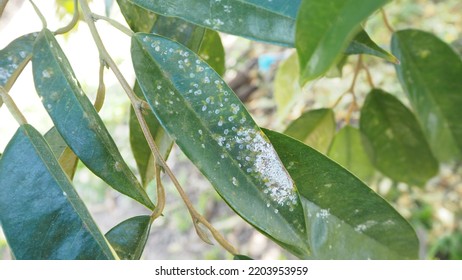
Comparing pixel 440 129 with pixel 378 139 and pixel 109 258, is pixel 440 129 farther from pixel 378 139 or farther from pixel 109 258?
pixel 109 258

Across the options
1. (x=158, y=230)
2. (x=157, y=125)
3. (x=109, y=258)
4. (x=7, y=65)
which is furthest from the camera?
(x=158, y=230)

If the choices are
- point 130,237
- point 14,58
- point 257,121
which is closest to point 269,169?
point 130,237

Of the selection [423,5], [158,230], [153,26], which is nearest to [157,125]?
[153,26]

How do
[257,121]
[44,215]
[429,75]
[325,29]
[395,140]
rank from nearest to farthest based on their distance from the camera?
[325,29] → [44,215] → [429,75] → [395,140] → [257,121]

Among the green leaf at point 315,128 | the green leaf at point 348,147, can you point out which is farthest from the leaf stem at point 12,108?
the green leaf at point 348,147

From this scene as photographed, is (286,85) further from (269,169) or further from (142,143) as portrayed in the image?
(269,169)

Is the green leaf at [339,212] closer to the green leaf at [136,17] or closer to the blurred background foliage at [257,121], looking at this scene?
the green leaf at [136,17]

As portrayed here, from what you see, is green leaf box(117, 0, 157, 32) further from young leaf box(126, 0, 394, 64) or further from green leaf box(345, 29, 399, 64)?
green leaf box(345, 29, 399, 64)
